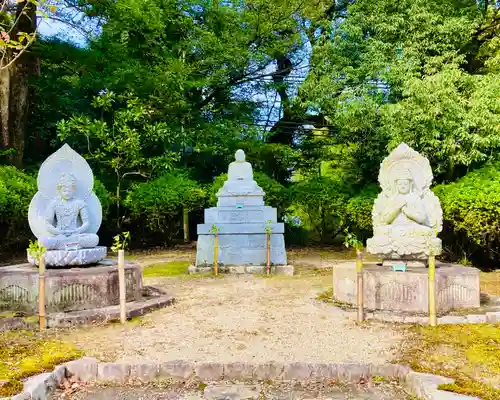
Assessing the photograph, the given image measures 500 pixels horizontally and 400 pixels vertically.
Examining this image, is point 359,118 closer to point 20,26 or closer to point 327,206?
point 327,206

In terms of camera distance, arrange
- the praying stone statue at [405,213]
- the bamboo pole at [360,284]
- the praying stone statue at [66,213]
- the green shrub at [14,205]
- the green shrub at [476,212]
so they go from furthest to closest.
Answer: the green shrub at [14,205]
the green shrub at [476,212]
the praying stone statue at [66,213]
the praying stone statue at [405,213]
the bamboo pole at [360,284]

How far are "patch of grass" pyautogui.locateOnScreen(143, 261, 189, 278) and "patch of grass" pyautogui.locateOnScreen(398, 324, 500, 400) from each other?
6839mm

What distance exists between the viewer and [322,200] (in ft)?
54.5

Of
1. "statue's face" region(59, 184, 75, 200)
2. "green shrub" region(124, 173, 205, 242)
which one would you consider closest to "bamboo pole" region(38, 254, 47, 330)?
"statue's face" region(59, 184, 75, 200)

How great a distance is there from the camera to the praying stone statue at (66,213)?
7223mm

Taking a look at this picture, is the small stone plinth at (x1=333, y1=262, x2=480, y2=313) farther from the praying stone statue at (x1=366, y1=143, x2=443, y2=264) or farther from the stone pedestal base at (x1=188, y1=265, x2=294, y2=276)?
the stone pedestal base at (x1=188, y1=265, x2=294, y2=276)

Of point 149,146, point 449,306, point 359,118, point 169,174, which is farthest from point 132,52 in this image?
point 449,306

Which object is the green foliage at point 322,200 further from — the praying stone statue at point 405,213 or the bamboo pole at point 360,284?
the bamboo pole at point 360,284

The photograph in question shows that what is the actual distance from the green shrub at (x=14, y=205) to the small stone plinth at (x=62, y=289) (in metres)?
5.35

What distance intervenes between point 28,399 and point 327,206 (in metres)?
13.8

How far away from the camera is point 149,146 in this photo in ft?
58.9

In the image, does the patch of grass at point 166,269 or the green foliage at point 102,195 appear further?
the green foliage at point 102,195

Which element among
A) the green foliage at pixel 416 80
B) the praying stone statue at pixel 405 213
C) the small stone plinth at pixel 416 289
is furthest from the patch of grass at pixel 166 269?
the green foliage at pixel 416 80

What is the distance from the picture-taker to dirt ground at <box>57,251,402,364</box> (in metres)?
4.95
